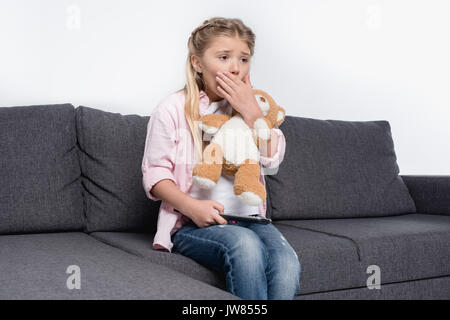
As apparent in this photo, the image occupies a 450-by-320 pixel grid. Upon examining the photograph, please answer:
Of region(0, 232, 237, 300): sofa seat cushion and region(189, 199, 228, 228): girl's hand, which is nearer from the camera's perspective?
region(0, 232, 237, 300): sofa seat cushion

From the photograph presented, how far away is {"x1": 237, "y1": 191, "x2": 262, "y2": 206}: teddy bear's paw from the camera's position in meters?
1.20

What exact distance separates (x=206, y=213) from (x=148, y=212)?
453 millimetres

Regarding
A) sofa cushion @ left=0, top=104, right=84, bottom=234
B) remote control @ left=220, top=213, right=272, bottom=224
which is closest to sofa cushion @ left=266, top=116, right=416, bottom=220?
remote control @ left=220, top=213, right=272, bottom=224

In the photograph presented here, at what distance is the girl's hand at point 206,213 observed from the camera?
1.17 meters

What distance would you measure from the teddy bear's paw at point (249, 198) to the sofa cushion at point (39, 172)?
0.62m

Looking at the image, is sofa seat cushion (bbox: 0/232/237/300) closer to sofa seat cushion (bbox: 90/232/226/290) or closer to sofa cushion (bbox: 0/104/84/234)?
sofa seat cushion (bbox: 90/232/226/290)

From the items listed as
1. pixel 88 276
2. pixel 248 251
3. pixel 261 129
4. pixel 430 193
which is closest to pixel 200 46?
pixel 261 129

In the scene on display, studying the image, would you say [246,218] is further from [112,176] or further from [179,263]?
[112,176]

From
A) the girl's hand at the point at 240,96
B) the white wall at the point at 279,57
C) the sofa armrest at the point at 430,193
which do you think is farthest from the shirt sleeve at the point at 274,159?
the sofa armrest at the point at 430,193

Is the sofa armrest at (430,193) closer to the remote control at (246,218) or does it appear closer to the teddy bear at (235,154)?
the teddy bear at (235,154)

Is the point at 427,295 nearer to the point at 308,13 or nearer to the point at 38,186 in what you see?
the point at 38,186

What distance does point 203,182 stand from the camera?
1.22 metres

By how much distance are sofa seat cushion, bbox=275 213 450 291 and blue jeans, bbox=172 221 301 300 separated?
0.61 feet

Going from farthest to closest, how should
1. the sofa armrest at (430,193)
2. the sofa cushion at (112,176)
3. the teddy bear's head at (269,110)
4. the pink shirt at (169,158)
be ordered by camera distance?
the sofa armrest at (430,193), the sofa cushion at (112,176), the teddy bear's head at (269,110), the pink shirt at (169,158)
